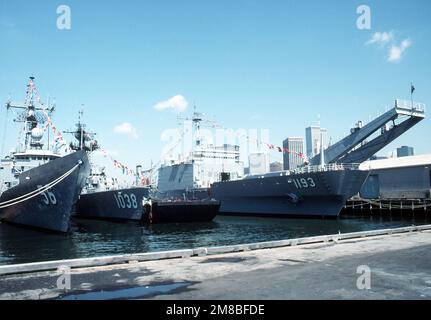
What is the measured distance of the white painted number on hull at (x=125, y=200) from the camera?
2419cm

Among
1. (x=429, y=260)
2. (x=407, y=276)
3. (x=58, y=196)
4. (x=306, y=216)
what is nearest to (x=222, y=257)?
(x=407, y=276)

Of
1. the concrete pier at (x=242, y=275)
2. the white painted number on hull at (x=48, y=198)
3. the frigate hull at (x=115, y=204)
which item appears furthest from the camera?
the frigate hull at (x=115, y=204)

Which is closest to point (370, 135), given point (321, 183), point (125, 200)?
point (321, 183)

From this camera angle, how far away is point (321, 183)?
25.2 m

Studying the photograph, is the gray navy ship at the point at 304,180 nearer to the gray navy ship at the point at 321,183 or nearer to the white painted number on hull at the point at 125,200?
the gray navy ship at the point at 321,183

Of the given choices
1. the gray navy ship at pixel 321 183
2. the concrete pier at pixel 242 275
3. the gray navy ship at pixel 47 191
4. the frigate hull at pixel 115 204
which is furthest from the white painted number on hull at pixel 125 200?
the concrete pier at pixel 242 275

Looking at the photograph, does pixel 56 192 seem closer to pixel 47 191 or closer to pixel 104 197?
pixel 47 191

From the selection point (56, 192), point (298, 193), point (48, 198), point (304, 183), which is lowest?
point (298, 193)

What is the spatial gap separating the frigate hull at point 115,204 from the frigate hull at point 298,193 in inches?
385

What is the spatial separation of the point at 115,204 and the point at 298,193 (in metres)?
12.7

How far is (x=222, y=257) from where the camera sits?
7.75 m

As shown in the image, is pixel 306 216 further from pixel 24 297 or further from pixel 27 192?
pixel 24 297

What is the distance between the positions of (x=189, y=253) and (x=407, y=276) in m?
4.12
